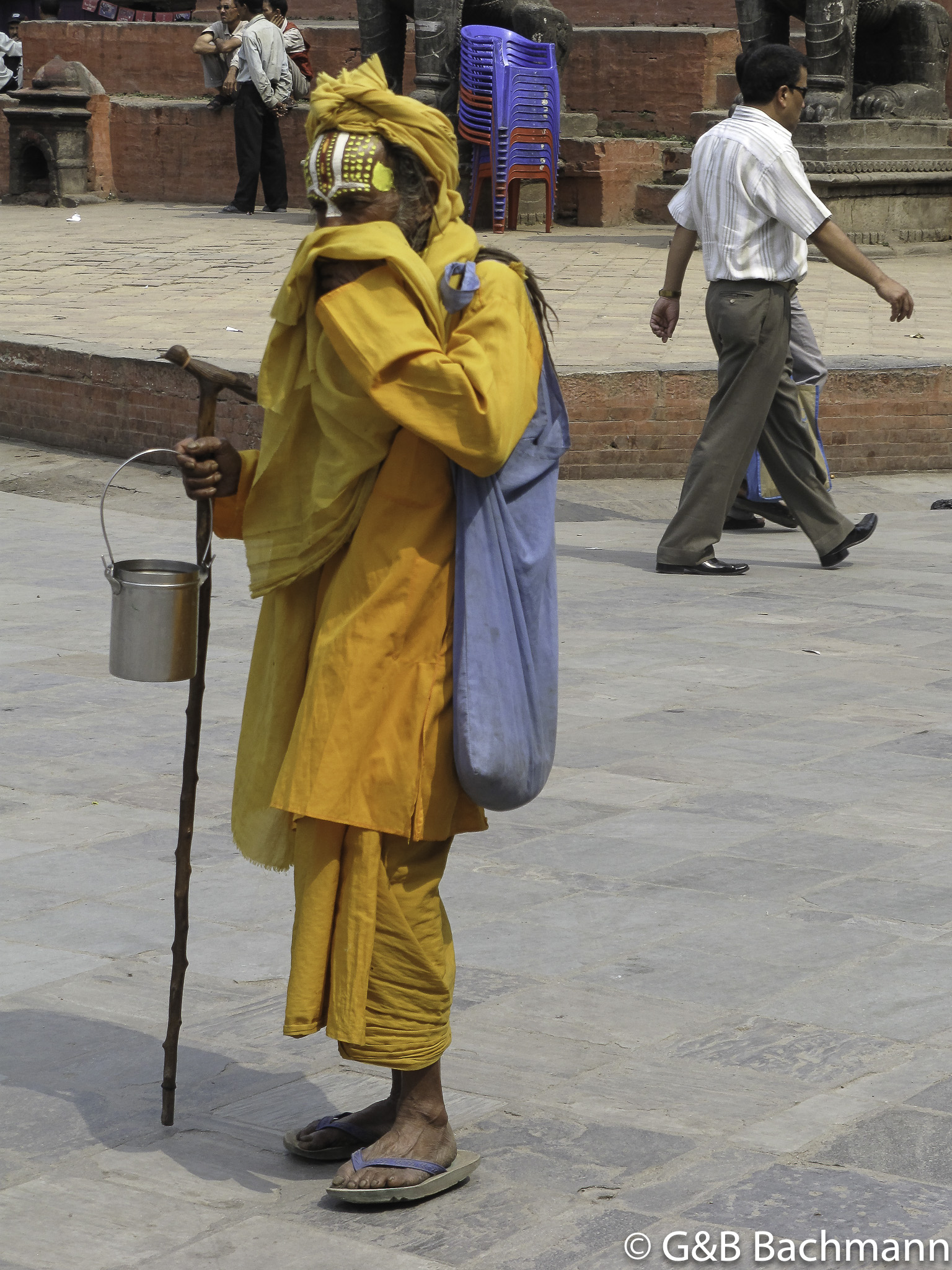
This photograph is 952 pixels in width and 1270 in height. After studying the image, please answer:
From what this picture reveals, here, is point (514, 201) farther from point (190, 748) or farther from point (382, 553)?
point (382, 553)

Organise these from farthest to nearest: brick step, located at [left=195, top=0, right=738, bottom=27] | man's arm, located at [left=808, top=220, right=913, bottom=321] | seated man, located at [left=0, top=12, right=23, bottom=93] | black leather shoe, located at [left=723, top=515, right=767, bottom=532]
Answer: seated man, located at [left=0, top=12, right=23, bottom=93] < brick step, located at [left=195, top=0, right=738, bottom=27] < black leather shoe, located at [left=723, top=515, right=767, bottom=532] < man's arm, located at [left=808, top=220, right=913, bottom=321]

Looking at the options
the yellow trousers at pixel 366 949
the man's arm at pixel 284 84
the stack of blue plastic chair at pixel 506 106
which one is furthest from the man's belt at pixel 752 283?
the man's arm at pixel 284 84

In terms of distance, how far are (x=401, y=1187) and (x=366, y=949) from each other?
1.17 ft

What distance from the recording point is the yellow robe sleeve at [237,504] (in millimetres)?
3062

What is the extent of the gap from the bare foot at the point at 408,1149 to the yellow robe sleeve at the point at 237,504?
0.95 metres

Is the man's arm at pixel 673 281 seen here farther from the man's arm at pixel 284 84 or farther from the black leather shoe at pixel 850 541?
the man's arm at pixel 284 84

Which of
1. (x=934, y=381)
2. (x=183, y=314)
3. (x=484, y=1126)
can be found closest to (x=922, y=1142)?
(x=484, y=1126)

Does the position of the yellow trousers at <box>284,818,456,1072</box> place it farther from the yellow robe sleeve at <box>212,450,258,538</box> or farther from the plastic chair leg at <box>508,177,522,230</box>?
the plastic chair leg at <box>508,177,522,230</box>

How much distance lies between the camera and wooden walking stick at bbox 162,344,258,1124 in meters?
3.04

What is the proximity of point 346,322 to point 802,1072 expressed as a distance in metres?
1.47

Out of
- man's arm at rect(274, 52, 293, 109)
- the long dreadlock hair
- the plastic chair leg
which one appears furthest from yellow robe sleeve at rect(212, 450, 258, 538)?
man's arm at rect(274, 52, 293, 109)

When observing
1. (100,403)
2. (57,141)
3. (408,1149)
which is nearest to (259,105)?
(57,141)

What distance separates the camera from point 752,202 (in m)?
6.98

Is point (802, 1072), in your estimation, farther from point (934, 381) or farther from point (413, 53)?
point (413, 53)
